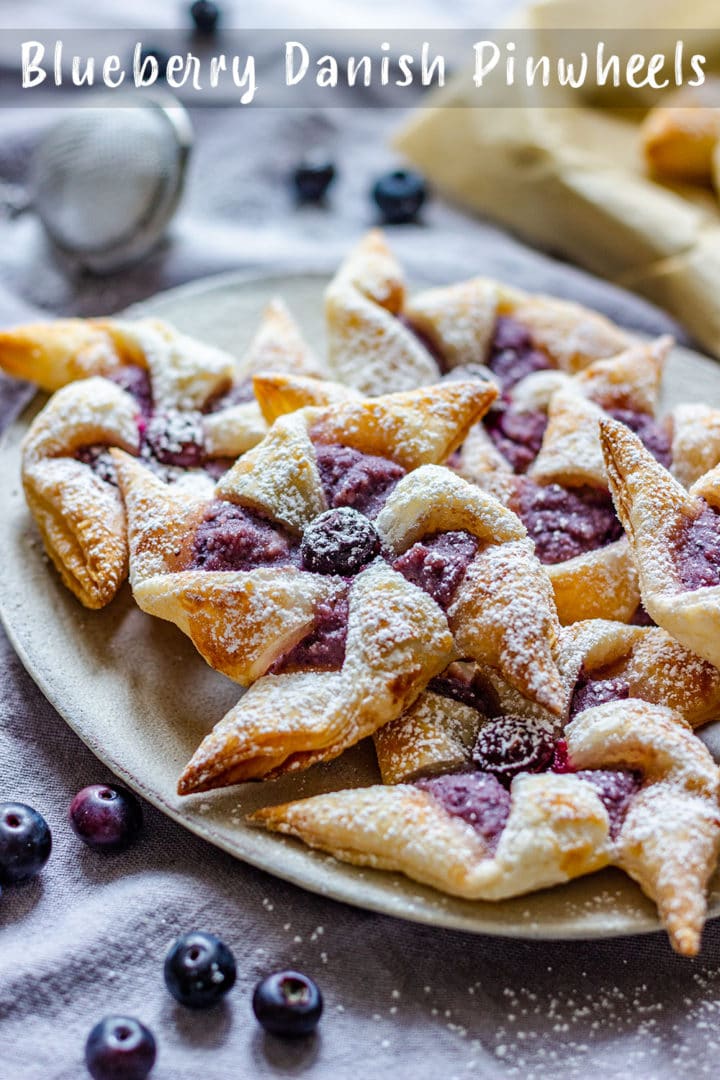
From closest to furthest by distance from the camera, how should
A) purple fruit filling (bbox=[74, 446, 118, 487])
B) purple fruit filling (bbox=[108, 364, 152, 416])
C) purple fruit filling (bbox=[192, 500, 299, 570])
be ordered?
purple fruit filling (bbox=[192, 500, 299, 570]) → purple fruit filling (bbox=[74, 446, 118, 487]) → purple fruit filling (bbox=[108, 364, 152, 416])

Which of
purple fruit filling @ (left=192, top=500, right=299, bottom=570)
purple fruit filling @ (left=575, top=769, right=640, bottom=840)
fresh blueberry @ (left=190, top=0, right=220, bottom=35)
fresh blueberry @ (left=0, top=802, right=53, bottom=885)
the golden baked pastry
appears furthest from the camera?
fresh blueberry @ (left=190, top=0, right=220, bottom=35)

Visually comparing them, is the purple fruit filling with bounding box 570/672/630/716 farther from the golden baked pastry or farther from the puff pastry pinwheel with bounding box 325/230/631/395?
the golden baked pastry

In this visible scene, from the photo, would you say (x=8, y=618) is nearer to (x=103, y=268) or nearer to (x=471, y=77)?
(x=103, y=268)

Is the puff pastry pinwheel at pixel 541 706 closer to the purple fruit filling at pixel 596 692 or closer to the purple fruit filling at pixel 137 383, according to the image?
the purple fruit filling at pixel 596 692

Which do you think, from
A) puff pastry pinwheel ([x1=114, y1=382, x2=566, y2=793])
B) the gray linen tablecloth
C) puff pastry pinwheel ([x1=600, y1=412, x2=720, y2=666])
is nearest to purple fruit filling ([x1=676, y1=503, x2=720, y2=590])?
puff pastry pinwheel ([x1=600, y1=412, x2=720, y2=666])

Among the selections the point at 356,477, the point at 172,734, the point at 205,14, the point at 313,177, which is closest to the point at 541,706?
the point at 356,477

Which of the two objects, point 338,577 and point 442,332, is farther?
point 442,332

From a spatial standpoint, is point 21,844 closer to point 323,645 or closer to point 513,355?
point 323,645
